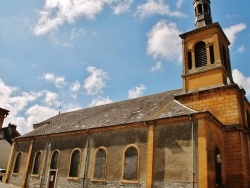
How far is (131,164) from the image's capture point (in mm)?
16766

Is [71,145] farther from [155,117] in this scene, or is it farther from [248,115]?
[248,115]

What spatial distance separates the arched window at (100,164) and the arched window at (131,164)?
79.4 inches

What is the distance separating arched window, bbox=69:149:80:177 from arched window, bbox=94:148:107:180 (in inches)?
80.2

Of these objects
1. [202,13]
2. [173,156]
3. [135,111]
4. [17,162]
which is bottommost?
[17,162]

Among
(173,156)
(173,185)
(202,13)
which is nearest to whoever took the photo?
(173,185)

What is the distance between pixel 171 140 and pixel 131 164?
11.2 ft

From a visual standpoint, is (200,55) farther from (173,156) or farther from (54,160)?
(54,160)

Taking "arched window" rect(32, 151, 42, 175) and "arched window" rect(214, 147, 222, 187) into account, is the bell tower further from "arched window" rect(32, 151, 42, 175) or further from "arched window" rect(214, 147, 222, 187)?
"arched window" rect(32, 151, 42, 175)

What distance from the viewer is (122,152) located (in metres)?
17.6

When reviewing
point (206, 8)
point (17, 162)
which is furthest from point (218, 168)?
point (17, 162)

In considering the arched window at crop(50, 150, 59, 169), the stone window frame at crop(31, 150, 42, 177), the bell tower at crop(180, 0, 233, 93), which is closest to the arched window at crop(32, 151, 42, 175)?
the stone window frame at crop(31, 150, 42, 177)

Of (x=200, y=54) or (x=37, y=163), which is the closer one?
(x=200, y=54)

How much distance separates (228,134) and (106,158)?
8.93 meters

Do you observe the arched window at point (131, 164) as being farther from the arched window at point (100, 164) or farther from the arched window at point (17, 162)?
the arched window at point (17, 162)
